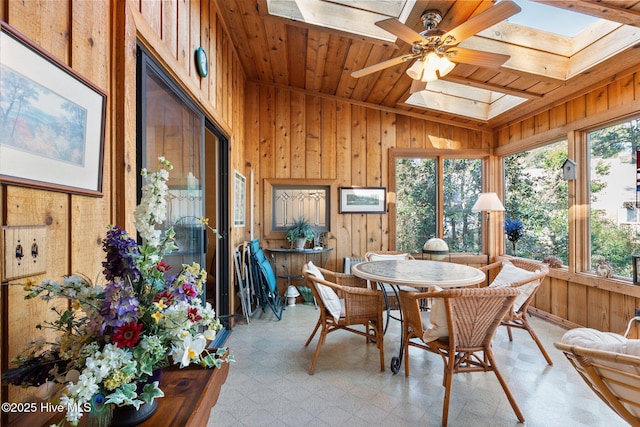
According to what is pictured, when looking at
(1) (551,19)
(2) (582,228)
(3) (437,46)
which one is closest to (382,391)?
(3) (437,46)

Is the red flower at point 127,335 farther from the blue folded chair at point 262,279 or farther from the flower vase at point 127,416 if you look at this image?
the blue folded chair at point 262,279

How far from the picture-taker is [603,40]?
251cm

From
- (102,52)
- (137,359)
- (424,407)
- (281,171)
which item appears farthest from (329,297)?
(281,171)

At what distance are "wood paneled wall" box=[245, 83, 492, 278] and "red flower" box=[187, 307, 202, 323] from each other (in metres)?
3.54

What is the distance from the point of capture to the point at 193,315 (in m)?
0.77

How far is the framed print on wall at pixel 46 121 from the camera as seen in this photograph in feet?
2.53

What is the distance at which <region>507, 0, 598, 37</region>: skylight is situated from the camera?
7.91 ft

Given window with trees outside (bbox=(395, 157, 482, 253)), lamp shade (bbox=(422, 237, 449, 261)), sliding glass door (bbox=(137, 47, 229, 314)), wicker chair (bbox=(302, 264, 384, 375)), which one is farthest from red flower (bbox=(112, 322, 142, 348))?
window with trees outside (bbox=(395, 157, 482, 253))

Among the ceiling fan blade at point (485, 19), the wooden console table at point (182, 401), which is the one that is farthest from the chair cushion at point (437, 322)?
the ceiling fan blade at point (485, 19)

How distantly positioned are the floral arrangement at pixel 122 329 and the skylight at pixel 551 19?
3.08 metres

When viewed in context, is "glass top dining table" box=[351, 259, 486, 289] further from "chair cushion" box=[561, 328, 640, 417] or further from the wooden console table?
the wooden console table

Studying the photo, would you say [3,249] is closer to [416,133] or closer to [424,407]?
[424,407]

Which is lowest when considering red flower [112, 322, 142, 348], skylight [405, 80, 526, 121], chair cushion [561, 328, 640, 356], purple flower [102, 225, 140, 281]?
chair cushion [561, 328, 640, 356]

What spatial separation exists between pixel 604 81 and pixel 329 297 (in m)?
3.34
